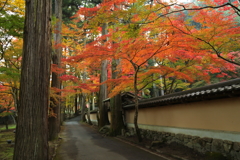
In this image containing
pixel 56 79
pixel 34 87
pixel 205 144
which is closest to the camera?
pixel 34 87

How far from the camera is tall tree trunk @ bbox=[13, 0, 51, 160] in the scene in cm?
427

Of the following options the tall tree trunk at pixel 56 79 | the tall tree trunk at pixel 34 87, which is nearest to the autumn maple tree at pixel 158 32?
the tall tree trunk at pixel 34 87

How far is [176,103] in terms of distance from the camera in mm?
7633

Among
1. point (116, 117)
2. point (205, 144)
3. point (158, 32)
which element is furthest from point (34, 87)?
point (116, 117)

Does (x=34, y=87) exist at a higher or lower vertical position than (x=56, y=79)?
lower

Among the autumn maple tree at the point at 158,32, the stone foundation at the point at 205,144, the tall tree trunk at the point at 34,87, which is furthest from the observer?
the autumn maple tree at the point at 158,32

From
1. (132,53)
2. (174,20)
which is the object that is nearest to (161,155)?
(132,53)

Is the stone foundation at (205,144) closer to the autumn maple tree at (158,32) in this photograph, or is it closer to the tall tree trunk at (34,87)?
the autumn maple tree at (158,32)

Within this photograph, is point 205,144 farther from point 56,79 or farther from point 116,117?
point 56,79

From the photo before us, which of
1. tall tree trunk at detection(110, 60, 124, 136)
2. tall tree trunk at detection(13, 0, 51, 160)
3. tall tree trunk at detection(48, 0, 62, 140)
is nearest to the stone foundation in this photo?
tall tree trunk at detection(110, 60, 124, 136)

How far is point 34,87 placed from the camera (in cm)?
447

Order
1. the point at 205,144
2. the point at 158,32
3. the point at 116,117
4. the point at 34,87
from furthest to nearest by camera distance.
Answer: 1. the point at 116,117
2. the point at 158,32
3. the point at 205,144
4. the point at 34,87

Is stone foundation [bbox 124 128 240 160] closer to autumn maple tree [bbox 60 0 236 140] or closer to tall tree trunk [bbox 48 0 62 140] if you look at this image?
autumn maple tree [bbox 60 0 236 140]

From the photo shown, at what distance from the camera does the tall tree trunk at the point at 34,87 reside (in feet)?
14.0
